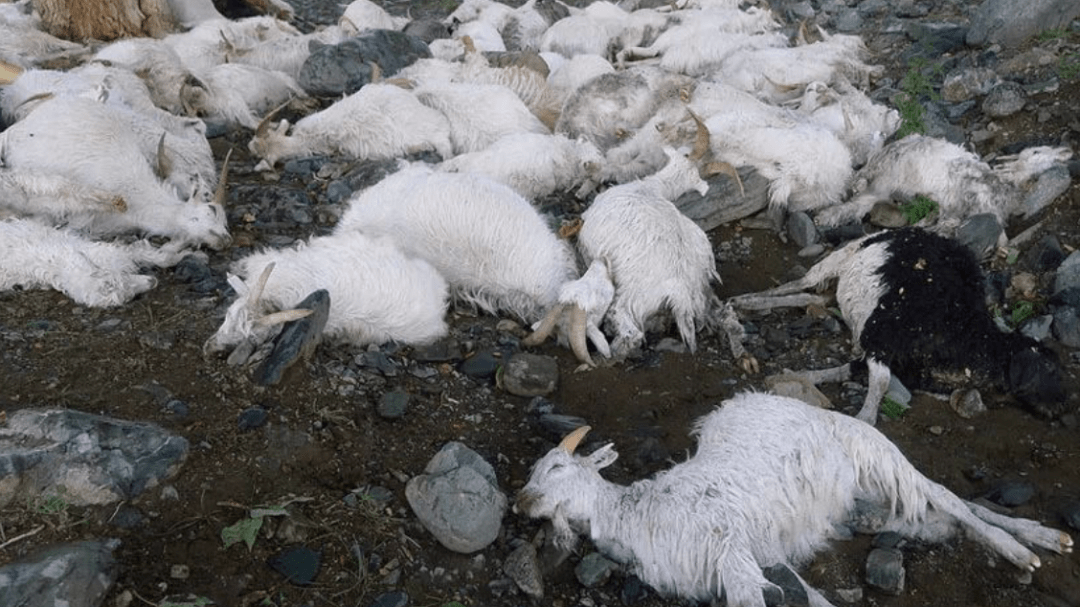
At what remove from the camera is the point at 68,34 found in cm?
1071

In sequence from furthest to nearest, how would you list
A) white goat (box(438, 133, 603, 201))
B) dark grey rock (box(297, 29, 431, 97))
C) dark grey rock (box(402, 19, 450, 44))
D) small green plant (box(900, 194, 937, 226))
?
dark grey rock (box(402, 19, 450, 44)) < dark grey rock (box(297, 29, 431, 97)) < white goat (box(438, 133, 603, 201)) < small green plant (box(900, 194, 937, 226))

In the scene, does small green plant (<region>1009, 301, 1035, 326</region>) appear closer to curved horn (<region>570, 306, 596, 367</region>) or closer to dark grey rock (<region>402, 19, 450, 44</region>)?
curved horn (<region>570, 306, 596, 367</region>)

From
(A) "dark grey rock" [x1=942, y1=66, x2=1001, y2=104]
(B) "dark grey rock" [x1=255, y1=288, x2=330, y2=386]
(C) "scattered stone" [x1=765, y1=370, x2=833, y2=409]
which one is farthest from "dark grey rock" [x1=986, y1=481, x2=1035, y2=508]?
(A) "dark grey rock" [x1=942, y1=66, x2=1001, y2=104]

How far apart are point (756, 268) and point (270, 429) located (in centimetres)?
413

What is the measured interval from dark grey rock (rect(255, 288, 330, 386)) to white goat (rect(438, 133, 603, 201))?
264cm

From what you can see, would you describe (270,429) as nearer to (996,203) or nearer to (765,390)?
(765,390)

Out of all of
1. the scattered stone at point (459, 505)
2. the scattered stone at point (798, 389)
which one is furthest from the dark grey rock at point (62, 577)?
the scattered stone at point (798, 389)

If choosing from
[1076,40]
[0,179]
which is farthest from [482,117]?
[1076,40]

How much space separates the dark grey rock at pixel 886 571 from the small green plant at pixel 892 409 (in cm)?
125

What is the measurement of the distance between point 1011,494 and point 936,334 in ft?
3.81

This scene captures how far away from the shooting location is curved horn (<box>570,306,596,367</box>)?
5.65 m

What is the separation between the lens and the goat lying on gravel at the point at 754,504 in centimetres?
406

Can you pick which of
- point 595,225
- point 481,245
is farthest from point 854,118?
point 481,245

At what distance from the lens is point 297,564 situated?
3840 millimetres
